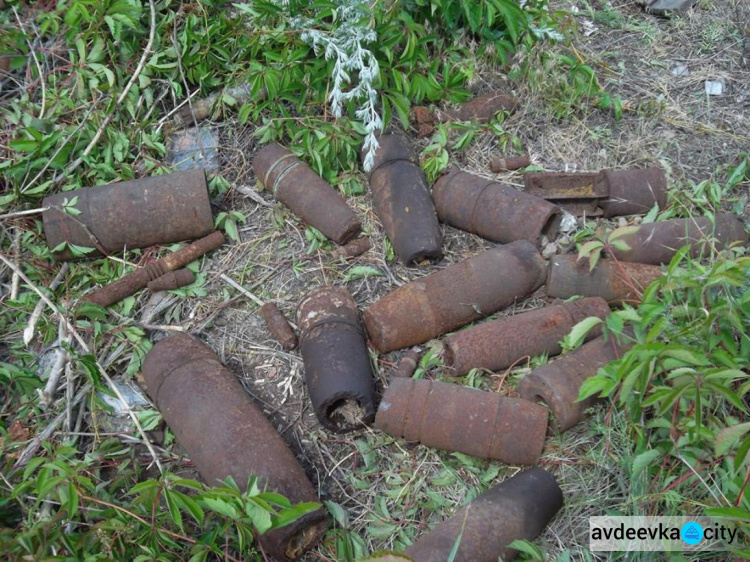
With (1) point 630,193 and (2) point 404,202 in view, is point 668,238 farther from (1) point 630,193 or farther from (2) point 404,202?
(2) point 404,202

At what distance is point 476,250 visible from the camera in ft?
12.8

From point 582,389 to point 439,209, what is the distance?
5.30ft

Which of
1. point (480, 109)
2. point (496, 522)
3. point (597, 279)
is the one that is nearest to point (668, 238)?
point (597, 279)

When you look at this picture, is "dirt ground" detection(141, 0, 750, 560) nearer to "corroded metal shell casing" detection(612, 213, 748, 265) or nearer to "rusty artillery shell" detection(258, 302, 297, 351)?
"rusty artillery shell" detection(258, 302, 297, 351)

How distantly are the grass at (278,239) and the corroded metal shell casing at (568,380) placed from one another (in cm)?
12

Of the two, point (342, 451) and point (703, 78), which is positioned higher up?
point (703, 78)

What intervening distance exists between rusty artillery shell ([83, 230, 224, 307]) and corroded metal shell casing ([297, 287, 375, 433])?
2.94 ft

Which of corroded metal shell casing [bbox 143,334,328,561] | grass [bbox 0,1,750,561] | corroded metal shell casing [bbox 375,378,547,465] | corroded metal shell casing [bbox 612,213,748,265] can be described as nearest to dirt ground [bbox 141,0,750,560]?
grass [bbox 0,1,750,561]

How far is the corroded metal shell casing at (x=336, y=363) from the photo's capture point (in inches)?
123

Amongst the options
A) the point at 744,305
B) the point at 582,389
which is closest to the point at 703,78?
the point at 744,305

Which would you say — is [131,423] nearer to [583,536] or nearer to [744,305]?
[583,536]

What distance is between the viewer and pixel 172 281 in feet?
12.4

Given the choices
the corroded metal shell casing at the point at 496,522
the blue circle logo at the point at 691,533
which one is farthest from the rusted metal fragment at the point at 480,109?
the blue circle logo at the point at 691,533

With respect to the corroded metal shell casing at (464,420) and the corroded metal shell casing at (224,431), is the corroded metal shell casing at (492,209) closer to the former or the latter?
the corroded metal shell casing at (464,420)
